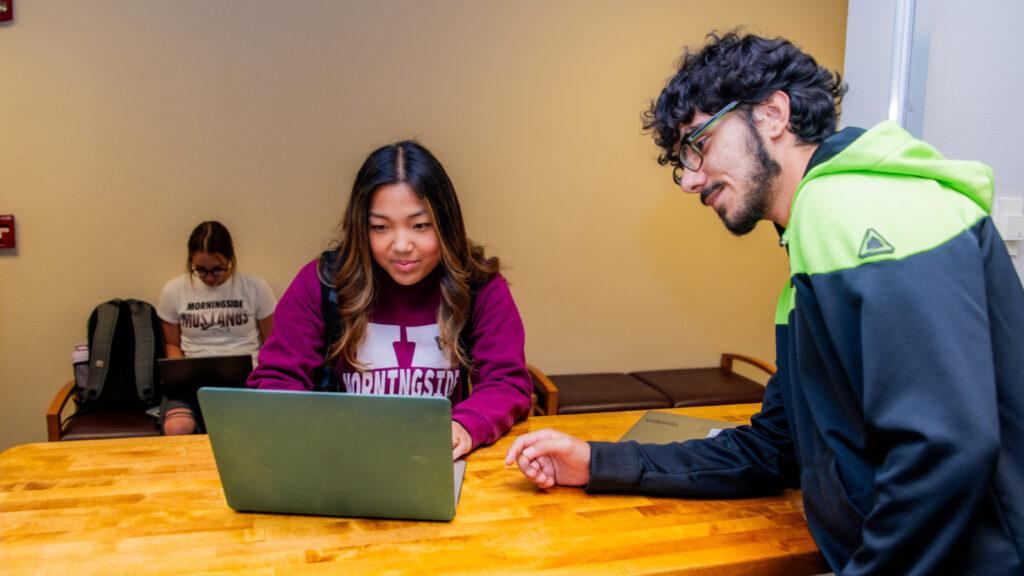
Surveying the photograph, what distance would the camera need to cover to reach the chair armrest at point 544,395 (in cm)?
347

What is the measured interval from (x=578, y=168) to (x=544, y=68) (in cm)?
67

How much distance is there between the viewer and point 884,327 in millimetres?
842

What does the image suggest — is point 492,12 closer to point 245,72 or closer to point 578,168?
point 578,168

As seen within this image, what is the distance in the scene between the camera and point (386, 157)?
1.88m

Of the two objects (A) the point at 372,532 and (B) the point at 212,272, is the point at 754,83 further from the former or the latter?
(B) the point at 212,272

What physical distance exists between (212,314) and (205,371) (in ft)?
3.04

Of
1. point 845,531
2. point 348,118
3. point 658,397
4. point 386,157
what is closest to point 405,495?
point 845,531

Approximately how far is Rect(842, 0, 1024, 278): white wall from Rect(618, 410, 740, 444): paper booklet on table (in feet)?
3.54

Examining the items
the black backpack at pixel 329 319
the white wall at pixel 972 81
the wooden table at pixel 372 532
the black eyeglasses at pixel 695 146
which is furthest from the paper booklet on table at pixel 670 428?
the white wall at pixel 972 81

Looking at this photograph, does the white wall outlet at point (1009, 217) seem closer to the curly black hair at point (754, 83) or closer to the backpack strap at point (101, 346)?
the curly black hair at point (754, 83)

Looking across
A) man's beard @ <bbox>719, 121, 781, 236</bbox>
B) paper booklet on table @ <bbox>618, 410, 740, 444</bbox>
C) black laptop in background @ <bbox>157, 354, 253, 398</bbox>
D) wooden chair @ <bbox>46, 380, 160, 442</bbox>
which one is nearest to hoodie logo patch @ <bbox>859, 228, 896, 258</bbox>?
man's beard @ <bbox>719, 121, 781, 236</bbox>

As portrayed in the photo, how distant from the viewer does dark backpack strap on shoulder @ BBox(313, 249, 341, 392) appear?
1.91m

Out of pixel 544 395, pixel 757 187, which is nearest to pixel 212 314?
pixel 544 395

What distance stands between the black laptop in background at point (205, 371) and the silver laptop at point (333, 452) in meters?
1.62
